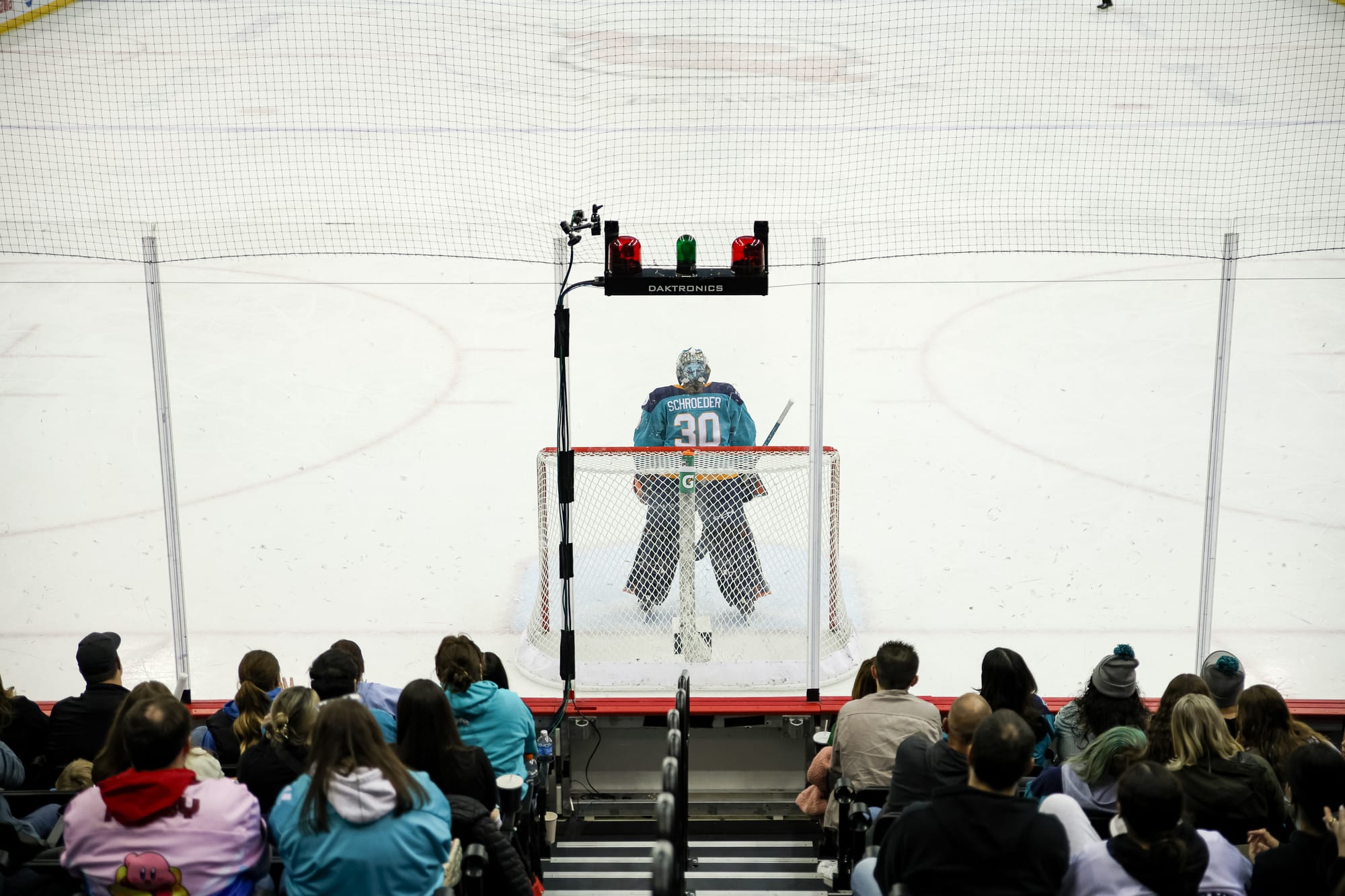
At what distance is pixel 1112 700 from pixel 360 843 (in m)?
1.91

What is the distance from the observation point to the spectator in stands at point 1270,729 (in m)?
3.10

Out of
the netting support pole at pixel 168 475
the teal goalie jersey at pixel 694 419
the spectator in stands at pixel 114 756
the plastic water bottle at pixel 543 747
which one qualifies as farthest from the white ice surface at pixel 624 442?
the spectator in stands at pixel 114 756

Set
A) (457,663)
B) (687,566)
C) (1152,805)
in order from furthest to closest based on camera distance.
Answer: (687,566), (457,663), (1152,805)

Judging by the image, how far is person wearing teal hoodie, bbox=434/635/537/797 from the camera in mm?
3416

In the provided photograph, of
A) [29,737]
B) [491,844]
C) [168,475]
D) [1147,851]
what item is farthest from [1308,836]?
[168,475]

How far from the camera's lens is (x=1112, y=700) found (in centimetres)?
344

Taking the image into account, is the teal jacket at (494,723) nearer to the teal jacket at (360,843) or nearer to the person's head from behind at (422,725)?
the person's head from behind at (422,725)

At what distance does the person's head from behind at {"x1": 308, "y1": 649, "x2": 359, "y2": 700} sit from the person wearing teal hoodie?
0.76 feet

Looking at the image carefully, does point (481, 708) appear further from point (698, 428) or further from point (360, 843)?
point (698, 428)

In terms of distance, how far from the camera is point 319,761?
8.37ft

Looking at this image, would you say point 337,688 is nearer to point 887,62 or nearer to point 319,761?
point 319,761

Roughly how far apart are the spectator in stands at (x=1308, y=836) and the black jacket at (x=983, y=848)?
41 centimetres

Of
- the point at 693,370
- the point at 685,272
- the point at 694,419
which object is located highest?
the point at 685,272

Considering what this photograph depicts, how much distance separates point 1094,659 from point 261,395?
451 centimetres
